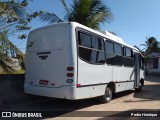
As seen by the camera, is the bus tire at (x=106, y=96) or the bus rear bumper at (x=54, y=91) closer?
the bus rear bumper at (x=54, y=91)

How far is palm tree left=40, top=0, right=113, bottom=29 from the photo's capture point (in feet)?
49.7

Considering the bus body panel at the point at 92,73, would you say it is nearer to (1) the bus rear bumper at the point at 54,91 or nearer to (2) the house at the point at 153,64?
(1) the bus rear bumper at the point at 54,91

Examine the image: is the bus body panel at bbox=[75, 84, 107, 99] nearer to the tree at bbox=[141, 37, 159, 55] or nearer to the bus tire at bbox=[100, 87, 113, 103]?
the bus tire at bbox=[100, 87, 113, 103]

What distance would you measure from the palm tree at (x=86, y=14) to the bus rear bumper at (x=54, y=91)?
694 cm

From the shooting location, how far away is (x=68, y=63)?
8.01 m

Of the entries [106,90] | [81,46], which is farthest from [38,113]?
[106,90]

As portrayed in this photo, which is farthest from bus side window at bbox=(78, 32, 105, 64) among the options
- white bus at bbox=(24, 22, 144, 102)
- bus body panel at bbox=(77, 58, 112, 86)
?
bus body panel at bbox=(77, 58, 112, 86)

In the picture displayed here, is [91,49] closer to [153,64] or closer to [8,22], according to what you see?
[8,22]

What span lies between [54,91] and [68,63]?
3.39 ft

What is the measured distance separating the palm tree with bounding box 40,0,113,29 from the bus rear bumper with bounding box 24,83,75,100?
273 inches

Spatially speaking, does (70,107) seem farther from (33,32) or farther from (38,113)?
(33,32)

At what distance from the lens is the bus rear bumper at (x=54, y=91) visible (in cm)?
789

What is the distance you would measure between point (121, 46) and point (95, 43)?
10.3 feet

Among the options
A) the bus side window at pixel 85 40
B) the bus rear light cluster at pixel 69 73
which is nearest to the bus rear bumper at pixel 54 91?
the bus rear light cluster at pixel 69 73
